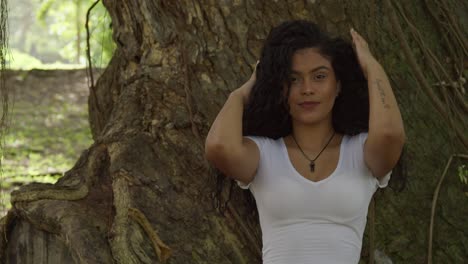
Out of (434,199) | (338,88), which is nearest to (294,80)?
(338,88)

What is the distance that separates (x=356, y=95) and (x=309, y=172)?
1.19ft

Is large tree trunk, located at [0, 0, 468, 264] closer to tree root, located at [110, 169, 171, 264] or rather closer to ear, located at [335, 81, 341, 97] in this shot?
tree root, located at [110, 169, 171, 264]

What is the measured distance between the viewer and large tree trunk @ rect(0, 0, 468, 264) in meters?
3.82

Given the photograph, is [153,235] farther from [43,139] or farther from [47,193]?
[43,139]

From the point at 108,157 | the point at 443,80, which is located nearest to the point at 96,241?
the point at 108,157

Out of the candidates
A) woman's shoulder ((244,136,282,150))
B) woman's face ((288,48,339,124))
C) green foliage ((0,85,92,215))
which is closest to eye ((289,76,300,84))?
woman's face ((288,48,339,124))

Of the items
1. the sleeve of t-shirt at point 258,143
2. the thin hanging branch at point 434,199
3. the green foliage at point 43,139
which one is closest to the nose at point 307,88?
the sleeve of t-shirt at point 258,143

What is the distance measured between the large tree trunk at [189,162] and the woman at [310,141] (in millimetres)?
524

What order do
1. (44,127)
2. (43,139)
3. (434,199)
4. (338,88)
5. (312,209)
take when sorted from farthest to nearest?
1. (44,127)
2. (43,139)
3. (434,199)
4. (338,88)
5. (312,209)

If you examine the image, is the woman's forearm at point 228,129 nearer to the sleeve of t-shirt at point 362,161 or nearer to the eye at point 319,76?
the eye at point 319,76

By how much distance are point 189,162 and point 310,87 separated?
93 cm

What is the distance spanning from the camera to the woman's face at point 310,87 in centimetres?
324

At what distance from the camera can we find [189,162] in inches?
157

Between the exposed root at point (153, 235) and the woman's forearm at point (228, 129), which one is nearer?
the woman's forearm at point (228, 129)
